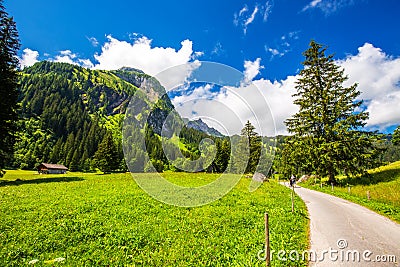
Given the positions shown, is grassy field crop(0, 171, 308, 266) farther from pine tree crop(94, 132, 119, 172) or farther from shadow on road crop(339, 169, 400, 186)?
pine tree crop(94, 132, 119, 172)

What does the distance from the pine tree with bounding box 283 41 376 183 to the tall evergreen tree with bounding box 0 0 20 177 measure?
130 ft

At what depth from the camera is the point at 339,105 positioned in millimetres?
31719

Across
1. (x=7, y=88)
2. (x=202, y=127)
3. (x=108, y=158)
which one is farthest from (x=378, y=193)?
(x=108, y=158)

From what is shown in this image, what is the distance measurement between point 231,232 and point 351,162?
26466 mm

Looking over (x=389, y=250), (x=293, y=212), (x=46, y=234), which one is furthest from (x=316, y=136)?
(x=46, y=234)

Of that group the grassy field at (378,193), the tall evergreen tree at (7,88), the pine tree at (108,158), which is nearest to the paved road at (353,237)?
the grassy field at (378,193)

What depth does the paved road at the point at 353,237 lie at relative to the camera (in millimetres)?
7970

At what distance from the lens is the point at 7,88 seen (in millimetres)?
29797

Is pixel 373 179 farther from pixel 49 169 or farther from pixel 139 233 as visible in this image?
pixel 49 169

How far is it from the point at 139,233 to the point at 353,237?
30.9 feet

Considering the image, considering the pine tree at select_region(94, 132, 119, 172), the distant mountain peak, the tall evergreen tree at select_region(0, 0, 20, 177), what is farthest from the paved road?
the pine tree at select_region(94, 132, 119, 172)

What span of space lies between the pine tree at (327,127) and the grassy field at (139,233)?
20.0 metres

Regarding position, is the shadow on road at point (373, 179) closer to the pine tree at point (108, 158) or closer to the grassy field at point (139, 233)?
the grassy field at point (139, 233)

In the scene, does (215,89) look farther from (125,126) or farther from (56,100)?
(56,100)
